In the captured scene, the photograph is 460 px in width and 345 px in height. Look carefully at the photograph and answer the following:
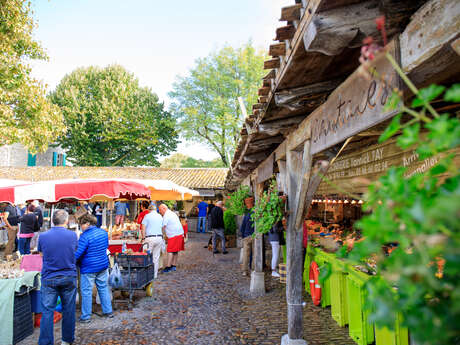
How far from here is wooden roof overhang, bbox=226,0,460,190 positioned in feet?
4.32

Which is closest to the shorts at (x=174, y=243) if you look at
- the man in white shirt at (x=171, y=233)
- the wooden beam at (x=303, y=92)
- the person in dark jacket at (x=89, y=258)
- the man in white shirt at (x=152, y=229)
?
the man in white shirt at (x=171, y=233)

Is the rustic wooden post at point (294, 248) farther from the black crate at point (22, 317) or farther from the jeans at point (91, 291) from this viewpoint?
the black crate at point (22, 317)

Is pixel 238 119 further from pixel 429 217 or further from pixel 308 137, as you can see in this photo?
pixel 429 217

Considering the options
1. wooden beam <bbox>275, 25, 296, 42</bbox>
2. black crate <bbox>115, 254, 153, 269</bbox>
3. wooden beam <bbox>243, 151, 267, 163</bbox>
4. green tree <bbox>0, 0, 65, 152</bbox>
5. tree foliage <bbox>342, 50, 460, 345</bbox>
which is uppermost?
green tree <bbox>0, 0, 65, 152</bbox>

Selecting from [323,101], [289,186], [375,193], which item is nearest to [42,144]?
[289,186]

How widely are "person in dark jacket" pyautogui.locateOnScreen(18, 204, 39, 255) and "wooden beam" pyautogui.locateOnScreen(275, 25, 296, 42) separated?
33.0 ft

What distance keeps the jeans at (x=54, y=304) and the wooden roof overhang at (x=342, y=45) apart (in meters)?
3.42

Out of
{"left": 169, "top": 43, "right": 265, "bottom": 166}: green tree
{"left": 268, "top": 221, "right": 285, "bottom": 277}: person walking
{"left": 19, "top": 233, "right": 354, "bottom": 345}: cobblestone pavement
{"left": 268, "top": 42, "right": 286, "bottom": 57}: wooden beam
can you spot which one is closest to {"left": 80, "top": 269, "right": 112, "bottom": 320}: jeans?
{"left": 19, "top": 233, "right": 354, "bottom": 345}: cobblestone pavement

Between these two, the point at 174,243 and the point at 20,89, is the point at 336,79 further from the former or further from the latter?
the point at 20,89

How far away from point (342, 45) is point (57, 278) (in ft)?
13.5

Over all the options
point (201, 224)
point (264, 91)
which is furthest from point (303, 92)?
point (201, 224)

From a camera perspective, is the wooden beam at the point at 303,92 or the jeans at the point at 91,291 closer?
the wooden beam at the point at 303,92

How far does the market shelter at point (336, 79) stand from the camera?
1.38 meters

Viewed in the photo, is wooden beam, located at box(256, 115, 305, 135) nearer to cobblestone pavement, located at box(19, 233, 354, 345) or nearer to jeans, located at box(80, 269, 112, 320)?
cobblestone pavement, located at box(19, 233, 354, 345)
